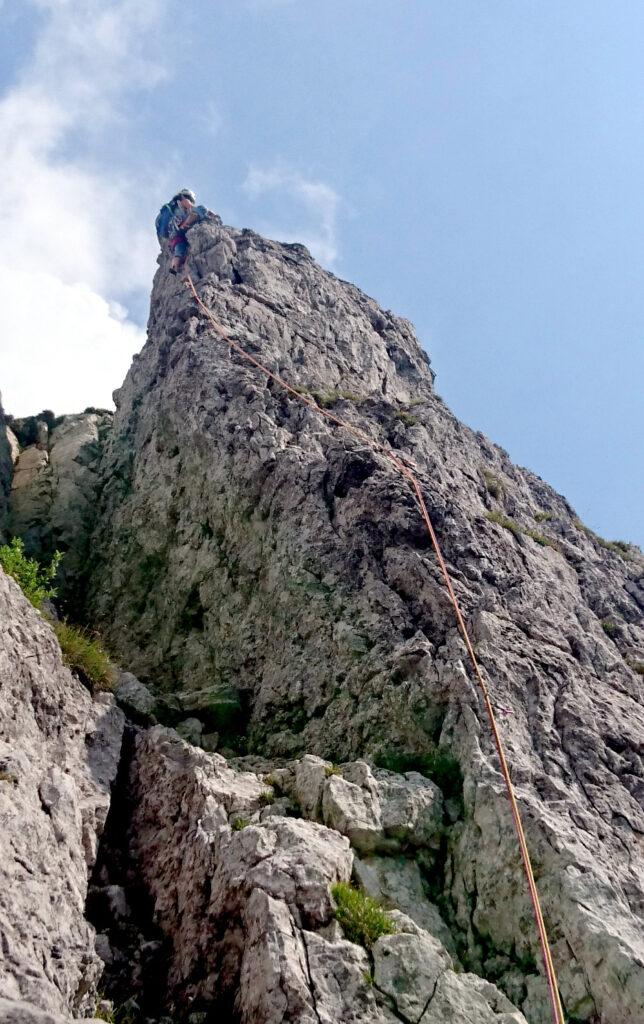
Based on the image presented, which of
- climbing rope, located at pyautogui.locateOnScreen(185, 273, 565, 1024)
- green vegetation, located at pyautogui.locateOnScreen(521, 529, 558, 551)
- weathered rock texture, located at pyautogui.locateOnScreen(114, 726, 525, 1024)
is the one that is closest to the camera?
weathered rock texture, located at pyautogui.locateOnScreen(114, 726, 525, 1024)

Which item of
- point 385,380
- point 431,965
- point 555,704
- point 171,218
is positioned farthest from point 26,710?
point 171,218

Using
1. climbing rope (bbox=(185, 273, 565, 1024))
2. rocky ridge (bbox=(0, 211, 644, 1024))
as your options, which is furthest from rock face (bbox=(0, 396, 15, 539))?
climbing rope (bbox=(185, 273, 565, 1024))

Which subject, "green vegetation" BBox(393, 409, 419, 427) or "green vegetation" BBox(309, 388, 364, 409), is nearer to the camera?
"green vegetation" BBox(309, 388, 364, 409)

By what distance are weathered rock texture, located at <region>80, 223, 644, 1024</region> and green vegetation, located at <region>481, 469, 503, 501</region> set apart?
0.22 meters

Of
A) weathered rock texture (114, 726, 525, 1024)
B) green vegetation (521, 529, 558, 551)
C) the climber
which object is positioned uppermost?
the climber

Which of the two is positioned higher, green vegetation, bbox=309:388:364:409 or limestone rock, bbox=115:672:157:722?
green vegetation, bbox=309:388:364:409

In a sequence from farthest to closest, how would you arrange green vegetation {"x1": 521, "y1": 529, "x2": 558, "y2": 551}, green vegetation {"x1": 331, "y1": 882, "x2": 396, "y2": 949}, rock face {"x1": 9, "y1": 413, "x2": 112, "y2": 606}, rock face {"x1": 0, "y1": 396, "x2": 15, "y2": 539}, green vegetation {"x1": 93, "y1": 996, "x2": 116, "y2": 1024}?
1. rock face {"x1": 0, "y1": 396, "x2": 15, "y2": 539}
2. rock face {"x1": 9, "y1": 413, "x2": 112, "y2": 606}
3. green vegetation {"x1": 521, "y1": 529, "x2": 558, "y2": 551}
4. green vegetation {"x1": 331, "y1": 882, "x2": 396, "y2": 949}
5. green vegetation {"x1": 93, "y1": 996, "x2": 116, "y2": 1024}

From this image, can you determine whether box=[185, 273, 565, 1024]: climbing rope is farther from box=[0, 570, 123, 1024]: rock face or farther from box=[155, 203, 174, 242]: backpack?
box=[155, 203, 174, 242]: backpack

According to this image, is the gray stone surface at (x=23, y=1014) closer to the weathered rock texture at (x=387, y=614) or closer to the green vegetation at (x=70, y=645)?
the weathered rock texture at (x=387, y=614)

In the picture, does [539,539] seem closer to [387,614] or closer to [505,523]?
[505,523]

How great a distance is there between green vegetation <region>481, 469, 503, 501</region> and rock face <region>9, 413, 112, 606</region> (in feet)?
39.5

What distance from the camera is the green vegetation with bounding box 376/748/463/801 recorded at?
11250mm

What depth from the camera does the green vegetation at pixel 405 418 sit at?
22000 millimetres

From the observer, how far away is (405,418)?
73.0 feet
